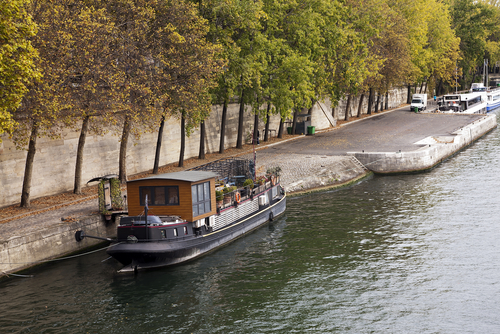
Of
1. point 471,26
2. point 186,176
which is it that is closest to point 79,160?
point 186,176

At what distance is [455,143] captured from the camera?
196 feet

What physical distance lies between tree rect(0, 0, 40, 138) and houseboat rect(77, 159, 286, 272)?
6.76 metres

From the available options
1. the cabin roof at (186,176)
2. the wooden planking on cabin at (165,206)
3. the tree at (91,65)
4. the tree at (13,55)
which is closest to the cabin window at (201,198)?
the wooden planking on cabin at (165,206)

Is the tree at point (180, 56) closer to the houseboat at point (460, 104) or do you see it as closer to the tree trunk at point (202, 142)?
the tree trunk at point (202, 142)

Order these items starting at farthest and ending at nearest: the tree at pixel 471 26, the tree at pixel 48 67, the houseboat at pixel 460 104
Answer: the tree at pixel 471 26 → the houseboat at pixel 460 104 → the tree at pixel 48 67

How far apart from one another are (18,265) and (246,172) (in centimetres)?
1618

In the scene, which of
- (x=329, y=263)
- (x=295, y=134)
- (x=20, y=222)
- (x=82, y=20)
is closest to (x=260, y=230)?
(x=329, y=263)

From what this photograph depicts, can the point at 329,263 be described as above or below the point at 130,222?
below

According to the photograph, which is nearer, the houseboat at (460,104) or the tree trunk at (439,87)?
the houseboat at (460,104)

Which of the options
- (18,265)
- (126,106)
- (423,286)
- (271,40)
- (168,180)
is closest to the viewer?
(423,286)

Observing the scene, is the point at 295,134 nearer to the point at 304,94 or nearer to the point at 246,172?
the point at 304,94

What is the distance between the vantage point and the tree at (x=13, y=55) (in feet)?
78.4

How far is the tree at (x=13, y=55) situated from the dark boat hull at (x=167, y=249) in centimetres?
754

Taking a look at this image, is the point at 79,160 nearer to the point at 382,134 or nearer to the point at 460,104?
the point at 382,134
